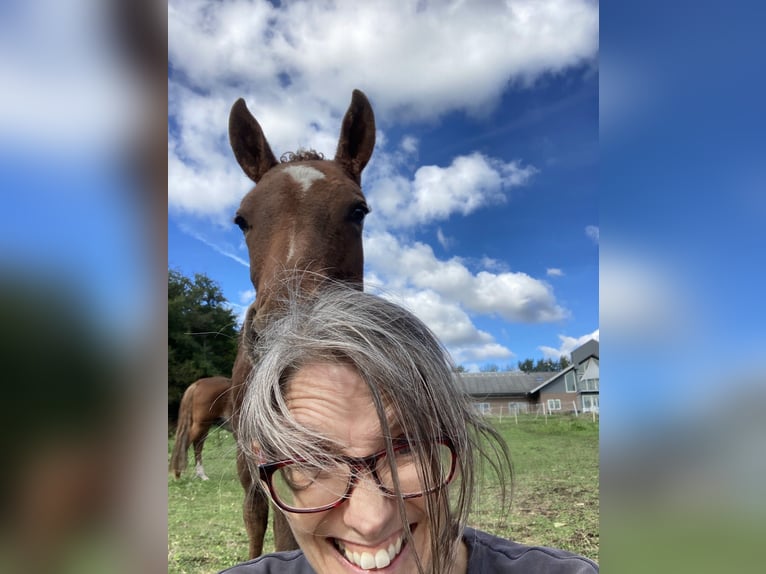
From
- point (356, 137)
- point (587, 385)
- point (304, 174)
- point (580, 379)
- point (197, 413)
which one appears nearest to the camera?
point (304, 174)

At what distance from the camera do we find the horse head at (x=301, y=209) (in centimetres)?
146

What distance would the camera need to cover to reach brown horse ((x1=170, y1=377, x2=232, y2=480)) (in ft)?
7.45

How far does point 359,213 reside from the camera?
66.3 inches

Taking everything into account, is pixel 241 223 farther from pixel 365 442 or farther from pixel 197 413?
pixel 197 413

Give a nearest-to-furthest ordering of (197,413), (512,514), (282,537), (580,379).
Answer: (282,537), (197,413), (580,379), (512,514)

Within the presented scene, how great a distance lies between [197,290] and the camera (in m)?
1.73

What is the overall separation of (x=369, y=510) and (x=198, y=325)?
119cm

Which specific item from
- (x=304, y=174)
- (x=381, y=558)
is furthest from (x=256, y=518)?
(x=304, y=174)

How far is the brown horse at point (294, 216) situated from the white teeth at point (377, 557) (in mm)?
638

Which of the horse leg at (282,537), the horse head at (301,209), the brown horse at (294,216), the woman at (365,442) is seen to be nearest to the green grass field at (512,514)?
the horse leg at (282,537)

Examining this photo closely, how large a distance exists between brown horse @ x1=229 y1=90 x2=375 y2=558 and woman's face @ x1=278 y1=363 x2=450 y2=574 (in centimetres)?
53
